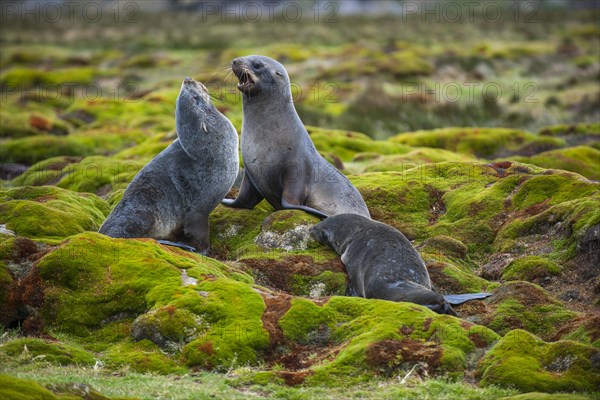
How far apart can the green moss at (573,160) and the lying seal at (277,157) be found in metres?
9.66

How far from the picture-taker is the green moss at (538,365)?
8.66 meters

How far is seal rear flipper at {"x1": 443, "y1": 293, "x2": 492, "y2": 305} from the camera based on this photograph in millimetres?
11484

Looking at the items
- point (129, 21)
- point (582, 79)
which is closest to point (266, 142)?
point (582, 79)

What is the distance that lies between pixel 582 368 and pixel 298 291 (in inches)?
192

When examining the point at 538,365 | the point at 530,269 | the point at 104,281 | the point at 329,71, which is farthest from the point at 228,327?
the point at 329,71

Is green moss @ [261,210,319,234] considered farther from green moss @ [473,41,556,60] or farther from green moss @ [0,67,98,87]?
green moss @ [473,41,556,60]

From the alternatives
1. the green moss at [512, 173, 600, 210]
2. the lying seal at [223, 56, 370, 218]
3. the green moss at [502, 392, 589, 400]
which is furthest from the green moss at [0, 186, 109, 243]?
the green moss at [512, 173, 600, 210]

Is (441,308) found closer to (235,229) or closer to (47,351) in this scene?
(47,351)

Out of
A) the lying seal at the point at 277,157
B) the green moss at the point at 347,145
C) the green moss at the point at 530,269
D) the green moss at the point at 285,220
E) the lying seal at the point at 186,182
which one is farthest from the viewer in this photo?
the green moss at the point at 347,145

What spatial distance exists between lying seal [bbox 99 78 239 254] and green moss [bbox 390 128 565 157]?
48.8 ft

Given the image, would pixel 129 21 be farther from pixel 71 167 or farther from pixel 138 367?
pixel 138 367

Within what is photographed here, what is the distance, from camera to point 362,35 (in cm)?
7988

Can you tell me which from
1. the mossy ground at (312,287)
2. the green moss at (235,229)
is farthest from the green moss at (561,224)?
the green moss at (235,229)

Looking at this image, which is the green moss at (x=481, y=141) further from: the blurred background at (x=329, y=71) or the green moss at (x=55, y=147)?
the green moss at (x=55, y=147)
